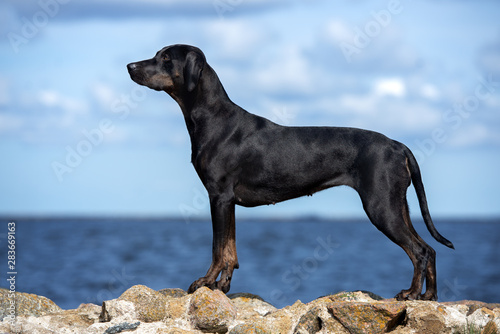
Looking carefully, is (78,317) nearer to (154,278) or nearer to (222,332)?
(222,332)

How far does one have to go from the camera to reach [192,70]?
776 cm

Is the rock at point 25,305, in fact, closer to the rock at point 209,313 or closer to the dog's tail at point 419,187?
the rock at point 209,313

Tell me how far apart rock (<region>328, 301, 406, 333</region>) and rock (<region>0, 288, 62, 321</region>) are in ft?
11.6

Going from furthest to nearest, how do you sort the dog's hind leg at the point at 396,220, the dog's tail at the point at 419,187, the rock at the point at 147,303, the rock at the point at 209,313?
1. the dog's tail at the point at 419,187
2. the dog's hind leg at the point at 396,220
3. the rock at the point at 147,303
4. the rock at the point at 209,313

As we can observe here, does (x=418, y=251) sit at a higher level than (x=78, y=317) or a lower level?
higher

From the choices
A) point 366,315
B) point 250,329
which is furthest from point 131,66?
point 366,315

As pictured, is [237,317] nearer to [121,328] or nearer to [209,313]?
[209,313]

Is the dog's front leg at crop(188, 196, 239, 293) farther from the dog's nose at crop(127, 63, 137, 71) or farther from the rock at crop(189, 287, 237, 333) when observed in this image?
the dog's nose at crop(127, 63, 137, 71)

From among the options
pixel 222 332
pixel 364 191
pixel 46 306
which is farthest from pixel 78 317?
pixel 364 191

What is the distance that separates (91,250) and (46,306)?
5950 cm

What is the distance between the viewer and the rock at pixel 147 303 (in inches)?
278

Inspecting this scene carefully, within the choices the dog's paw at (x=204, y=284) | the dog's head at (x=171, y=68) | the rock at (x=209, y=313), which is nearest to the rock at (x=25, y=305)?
the dog's paw at (x=204, y=284)

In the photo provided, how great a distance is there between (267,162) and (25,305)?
337 centimetres

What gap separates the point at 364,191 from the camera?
24.8ft
